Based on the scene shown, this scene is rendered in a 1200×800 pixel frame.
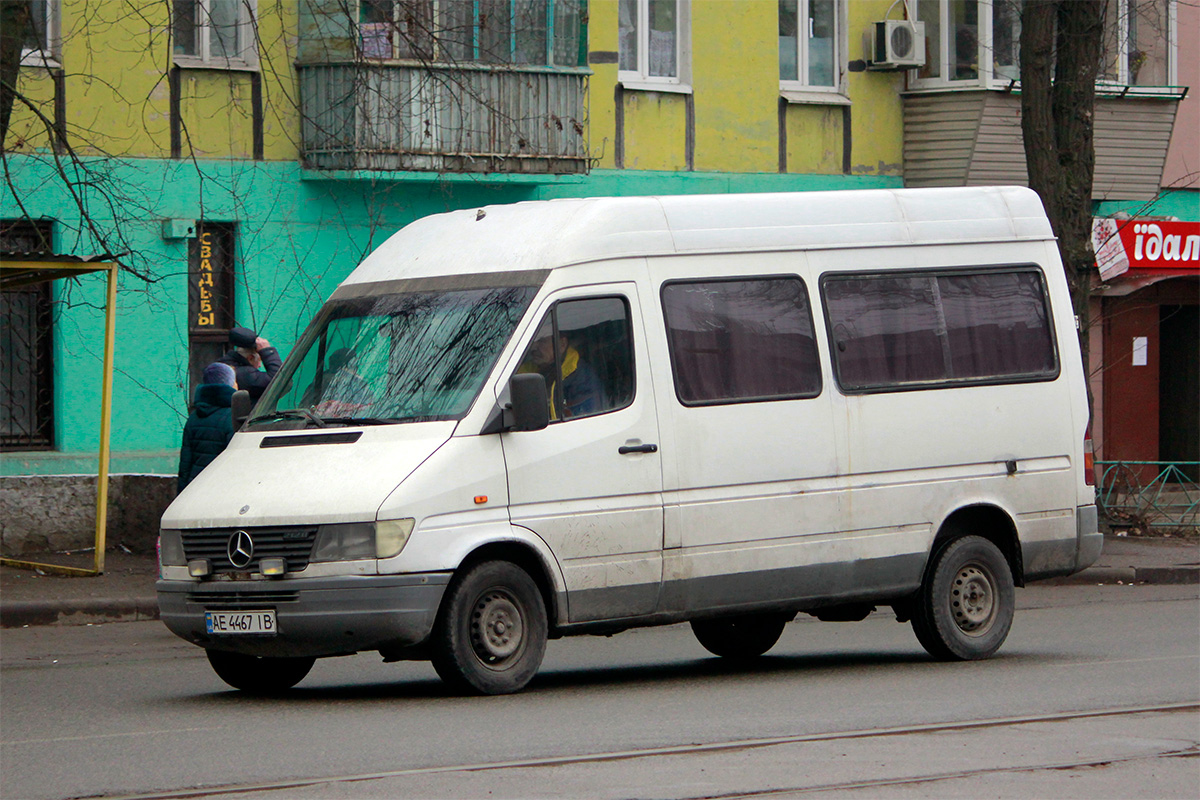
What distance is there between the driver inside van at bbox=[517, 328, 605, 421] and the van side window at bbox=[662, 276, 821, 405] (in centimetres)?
52

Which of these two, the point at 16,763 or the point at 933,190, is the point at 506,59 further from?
the point at 16,763

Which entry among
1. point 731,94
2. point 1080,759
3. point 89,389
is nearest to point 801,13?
point 731,94

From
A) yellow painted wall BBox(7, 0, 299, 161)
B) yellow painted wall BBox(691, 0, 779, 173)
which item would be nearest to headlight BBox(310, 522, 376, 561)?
yellow painted wall BBox(7, 0, 299, 161)

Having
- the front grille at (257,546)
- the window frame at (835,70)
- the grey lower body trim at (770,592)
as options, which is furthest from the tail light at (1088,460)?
the window frame at (835,70)

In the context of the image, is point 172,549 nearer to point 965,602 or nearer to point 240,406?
point 240,406

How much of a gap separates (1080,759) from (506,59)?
14.6m

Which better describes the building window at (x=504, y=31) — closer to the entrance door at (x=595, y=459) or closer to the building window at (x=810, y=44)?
the building window at (x=810, y=44)

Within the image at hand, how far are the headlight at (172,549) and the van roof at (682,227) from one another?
1808 millimetres

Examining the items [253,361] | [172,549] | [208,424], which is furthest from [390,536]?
[253,361]

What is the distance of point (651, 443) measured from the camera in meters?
9.82

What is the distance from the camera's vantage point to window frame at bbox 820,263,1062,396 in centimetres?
1061

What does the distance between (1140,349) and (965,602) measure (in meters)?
16.8

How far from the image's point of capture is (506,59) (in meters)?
20.9

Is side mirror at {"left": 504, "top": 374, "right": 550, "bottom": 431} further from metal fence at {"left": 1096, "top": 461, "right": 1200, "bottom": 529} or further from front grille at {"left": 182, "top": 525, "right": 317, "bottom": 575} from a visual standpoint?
metal fence at {"left": 1096, "top": 461, "right": 1200, "bottom": 529}
